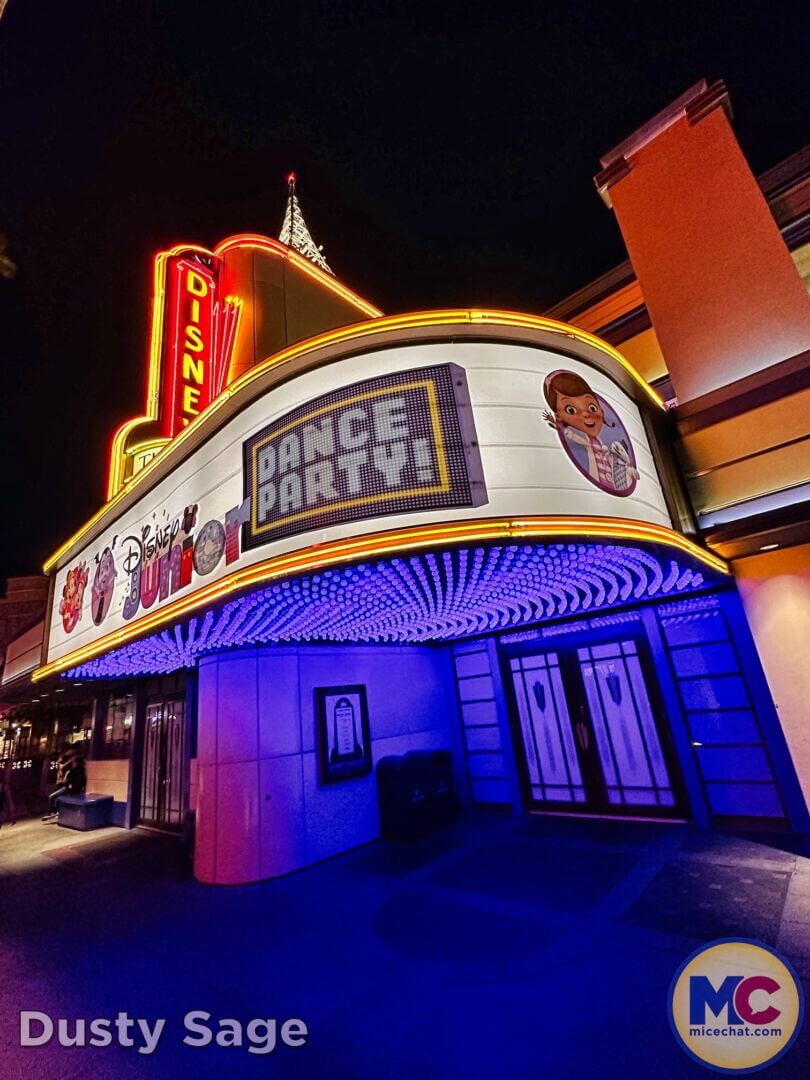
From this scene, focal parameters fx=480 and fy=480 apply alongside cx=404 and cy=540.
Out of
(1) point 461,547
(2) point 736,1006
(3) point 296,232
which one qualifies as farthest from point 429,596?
(3) point 296,232

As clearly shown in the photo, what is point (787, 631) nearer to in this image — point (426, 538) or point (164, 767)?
point (426, 538)

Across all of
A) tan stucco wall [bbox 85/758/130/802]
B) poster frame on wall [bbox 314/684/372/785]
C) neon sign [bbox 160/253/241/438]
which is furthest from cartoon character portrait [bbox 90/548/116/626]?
tan stucco wall [bbox 85/758/130/802]

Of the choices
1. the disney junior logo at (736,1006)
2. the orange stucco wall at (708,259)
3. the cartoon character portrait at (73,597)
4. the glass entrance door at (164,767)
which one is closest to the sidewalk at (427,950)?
the disney junior logo at (736,1006)

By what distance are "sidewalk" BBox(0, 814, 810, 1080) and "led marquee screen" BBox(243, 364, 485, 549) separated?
12.5ft

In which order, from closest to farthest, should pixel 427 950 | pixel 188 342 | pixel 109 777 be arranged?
1. pixel 427 950
2. pixel 188 342
3. pixel 109 777

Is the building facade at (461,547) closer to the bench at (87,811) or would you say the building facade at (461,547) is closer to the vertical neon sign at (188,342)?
the vertical neon sign at (188,342)

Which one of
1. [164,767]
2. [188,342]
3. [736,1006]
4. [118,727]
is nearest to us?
[736,1006]

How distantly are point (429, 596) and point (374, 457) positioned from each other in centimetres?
217

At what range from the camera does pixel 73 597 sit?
28.9ft

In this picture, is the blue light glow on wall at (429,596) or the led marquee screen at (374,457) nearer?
the led marquee screen at (374,457)

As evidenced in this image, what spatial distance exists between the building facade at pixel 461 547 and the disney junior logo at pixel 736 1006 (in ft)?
9.86

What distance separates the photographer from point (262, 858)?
289 inches

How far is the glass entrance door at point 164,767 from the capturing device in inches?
430

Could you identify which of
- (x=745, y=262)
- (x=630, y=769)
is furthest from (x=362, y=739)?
(x=745, y=262)
